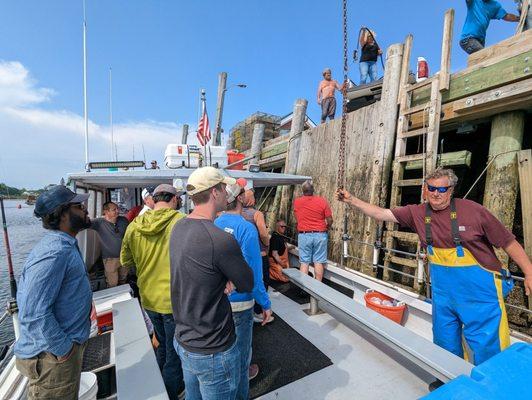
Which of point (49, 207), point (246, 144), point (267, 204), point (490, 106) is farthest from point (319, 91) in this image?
point (49, 207)

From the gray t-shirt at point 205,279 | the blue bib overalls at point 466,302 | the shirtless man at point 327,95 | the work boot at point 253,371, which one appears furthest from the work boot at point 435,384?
the shirtless man at point 327,95

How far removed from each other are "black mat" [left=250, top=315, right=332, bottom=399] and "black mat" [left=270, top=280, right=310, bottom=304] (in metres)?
0.89

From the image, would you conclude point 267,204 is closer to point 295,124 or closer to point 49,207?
point 295,124

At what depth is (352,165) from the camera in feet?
17.9

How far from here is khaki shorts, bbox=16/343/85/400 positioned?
5.30ft

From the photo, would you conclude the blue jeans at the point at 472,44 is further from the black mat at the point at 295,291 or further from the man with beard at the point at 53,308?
the man with beard at the point at 53,308

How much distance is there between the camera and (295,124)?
7734 millimetres

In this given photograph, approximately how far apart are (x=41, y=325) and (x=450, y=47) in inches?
220

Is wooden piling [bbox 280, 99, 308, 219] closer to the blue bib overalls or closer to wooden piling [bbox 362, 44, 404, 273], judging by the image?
wooden piling [bbox 362, 44, 404, 273]

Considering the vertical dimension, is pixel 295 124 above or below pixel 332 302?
above

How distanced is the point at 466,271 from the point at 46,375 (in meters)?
2.98

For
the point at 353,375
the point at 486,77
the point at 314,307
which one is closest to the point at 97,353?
the point at 353,375

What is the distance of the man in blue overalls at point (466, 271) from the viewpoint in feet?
7.17

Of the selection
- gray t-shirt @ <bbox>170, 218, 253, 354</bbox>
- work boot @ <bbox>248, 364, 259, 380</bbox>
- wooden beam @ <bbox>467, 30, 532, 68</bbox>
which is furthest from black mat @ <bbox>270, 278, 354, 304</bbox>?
wooden beam @ <bbox>467, 30, 532, 68</bbox>
